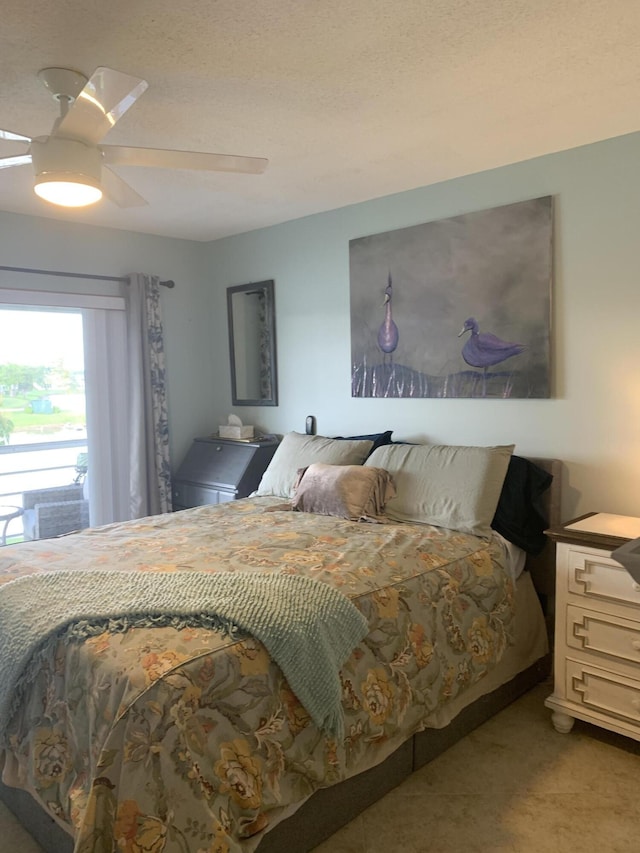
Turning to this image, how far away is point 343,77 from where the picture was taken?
2117mm

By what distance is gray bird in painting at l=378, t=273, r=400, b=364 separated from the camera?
11.5 feet

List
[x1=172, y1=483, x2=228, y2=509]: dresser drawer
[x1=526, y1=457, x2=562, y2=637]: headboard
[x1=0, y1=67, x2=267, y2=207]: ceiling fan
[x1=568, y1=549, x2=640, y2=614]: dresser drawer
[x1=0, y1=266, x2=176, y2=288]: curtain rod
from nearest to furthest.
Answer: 1. [x1=0, y1=67, x2=267, y2=207]: ceiling fan
2. [x1=568, y1=549, x2=640, y2=614]: dresser drawer
3. [x1=526, y1=457, x2=562, y2=637]: headboard
4. [x1=0, y1=266, x2=176, y2=288]: curtain rod
5. [x1=172, y1=483, x2=228, y2=509]: dresser drawer

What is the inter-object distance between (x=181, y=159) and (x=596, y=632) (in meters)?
2.22

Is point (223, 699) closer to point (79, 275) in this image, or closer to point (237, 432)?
point (237, 432)

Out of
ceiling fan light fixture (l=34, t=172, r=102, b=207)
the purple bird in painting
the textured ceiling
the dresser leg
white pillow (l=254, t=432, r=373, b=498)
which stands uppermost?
the textured ceiling

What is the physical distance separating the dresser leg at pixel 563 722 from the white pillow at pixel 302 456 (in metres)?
1.46

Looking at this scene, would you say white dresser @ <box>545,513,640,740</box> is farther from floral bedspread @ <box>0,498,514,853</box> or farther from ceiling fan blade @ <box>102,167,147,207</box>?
ceiling fan blade @ <box>102,167,147,207</box>

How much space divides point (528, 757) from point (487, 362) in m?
1.71

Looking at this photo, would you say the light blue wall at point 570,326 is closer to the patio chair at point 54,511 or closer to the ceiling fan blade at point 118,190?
the ceiling fan blade at point 118,190

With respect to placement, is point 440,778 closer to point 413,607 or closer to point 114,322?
point 413,607

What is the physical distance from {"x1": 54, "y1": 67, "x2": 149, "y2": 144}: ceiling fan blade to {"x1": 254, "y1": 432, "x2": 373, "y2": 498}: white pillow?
6.22ft

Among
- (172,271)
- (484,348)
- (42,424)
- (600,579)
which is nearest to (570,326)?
(484,348)

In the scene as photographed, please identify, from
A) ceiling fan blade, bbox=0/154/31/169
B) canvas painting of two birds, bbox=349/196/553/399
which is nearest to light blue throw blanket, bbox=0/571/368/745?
ceiling fan blade, bbox=0/154/31/169

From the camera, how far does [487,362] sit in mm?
3123
